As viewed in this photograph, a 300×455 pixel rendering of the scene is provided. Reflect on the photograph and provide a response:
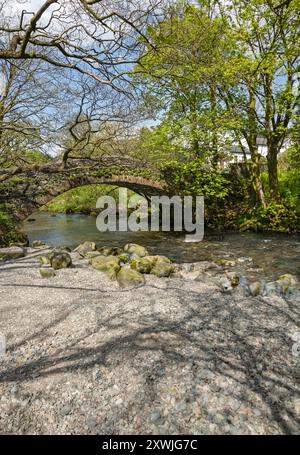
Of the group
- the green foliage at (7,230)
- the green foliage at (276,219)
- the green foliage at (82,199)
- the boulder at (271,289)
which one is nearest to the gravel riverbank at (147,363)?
the boulder at (271,289)

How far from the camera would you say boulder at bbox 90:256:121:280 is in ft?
22.3

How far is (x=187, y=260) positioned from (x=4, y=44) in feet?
23.3

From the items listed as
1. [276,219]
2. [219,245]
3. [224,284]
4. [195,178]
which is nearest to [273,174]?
[276,219]

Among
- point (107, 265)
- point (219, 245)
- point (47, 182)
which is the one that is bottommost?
point (219, 245)

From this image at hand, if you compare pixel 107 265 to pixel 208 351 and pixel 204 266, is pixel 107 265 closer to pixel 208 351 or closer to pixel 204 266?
pixel 204 266

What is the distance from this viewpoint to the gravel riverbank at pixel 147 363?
271cm

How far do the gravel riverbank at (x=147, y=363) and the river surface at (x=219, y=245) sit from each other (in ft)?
9.27

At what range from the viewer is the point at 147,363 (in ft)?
11.3

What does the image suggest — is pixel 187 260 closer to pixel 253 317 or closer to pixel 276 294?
pixel 276 294

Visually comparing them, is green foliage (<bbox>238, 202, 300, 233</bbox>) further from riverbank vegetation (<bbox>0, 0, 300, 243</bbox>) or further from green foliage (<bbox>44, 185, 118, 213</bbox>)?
green foliage (<bbox>44, 185, 118, 213</bbox>)

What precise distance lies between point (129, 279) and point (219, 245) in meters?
5.50

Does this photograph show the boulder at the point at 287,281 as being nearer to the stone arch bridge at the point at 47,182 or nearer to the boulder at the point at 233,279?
the boulder at the point at 233,279

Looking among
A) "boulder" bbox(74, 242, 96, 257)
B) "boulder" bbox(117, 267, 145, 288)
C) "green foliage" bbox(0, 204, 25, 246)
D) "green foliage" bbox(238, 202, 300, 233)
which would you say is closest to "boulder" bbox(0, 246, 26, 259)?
"green foliage" bbox(0, 204, 25, 246)
